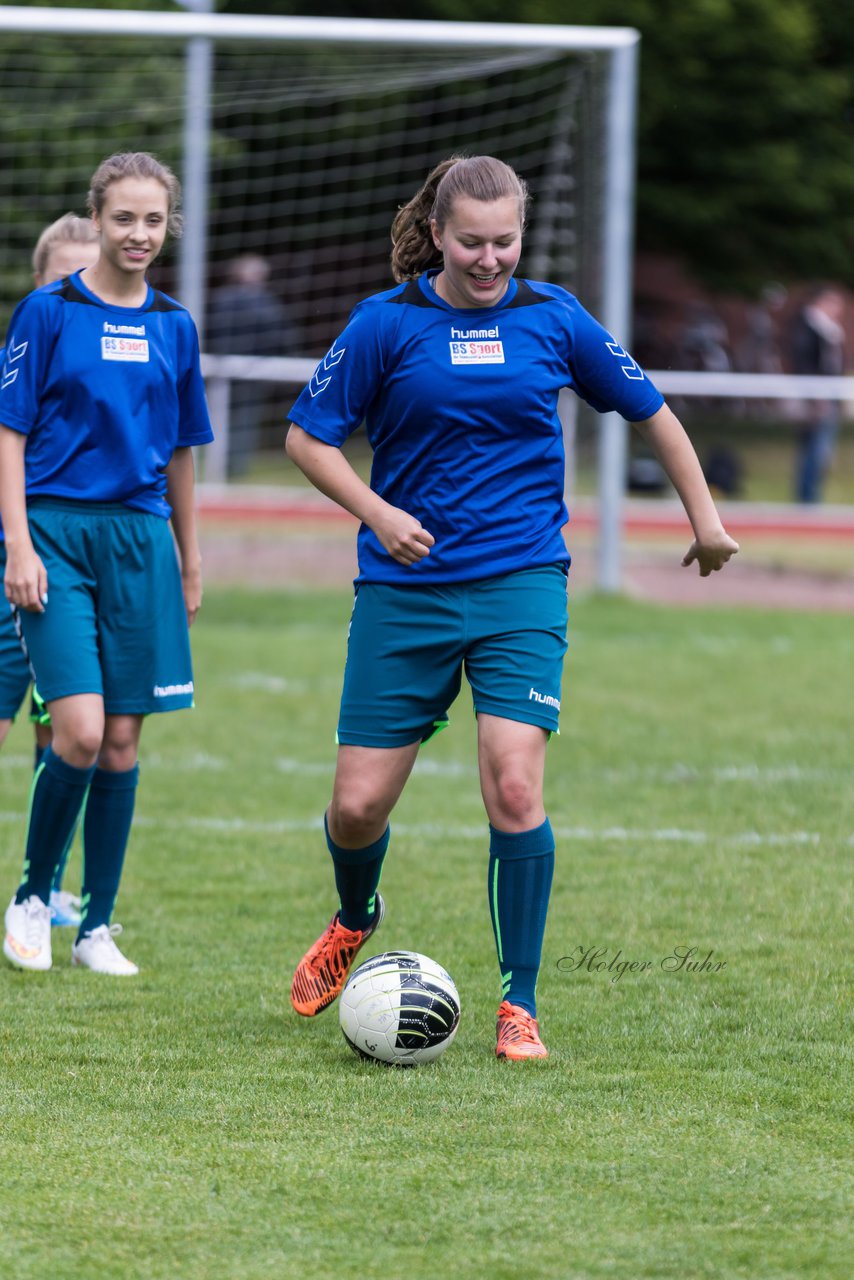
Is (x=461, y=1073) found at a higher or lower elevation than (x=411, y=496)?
lower

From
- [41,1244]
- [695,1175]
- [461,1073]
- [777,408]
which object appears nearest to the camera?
[41,1244]

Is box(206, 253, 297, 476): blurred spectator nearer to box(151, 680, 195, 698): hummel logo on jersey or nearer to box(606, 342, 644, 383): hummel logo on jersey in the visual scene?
box(151, 680, 195, 698): hummel logo on jersey

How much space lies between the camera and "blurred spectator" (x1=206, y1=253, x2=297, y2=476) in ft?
50.6

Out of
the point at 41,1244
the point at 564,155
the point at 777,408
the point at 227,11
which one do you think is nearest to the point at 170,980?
the point at 41,1244

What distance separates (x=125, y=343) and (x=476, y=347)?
1.06 m

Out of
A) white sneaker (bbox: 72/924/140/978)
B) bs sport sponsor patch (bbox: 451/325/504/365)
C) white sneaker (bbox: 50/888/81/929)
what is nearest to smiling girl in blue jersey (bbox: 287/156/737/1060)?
bs sport sponsor patch (bbox: 451/325/504/365)

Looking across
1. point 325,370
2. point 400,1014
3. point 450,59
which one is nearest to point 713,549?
point 325,370

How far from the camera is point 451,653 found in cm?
441

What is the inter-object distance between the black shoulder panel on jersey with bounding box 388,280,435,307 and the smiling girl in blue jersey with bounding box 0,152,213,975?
0.79 meters

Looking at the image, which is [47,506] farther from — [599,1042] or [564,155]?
[564,155]

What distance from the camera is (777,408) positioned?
18.3 meters

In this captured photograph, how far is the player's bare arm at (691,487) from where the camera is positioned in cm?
441

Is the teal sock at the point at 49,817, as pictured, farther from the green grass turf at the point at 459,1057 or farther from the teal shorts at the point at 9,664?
the teal shorts at the point at 9,664

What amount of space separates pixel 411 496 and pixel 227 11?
25.0 m
